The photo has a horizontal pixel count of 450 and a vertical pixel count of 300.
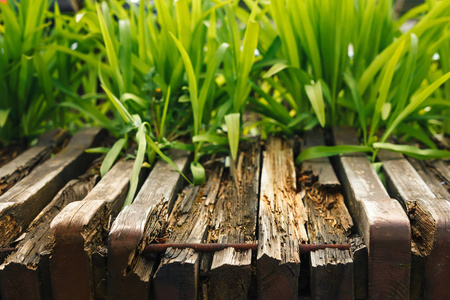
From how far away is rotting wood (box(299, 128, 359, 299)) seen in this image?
2.94 ft

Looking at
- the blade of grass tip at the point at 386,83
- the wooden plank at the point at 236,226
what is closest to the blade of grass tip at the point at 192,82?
the wooden plank at the point at 236,226

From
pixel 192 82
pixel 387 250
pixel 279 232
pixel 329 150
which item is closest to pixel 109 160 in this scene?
pixel 192 82

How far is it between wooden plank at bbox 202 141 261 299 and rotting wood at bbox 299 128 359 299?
141 mm

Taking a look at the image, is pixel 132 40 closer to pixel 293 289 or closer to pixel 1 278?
pixel 1 278

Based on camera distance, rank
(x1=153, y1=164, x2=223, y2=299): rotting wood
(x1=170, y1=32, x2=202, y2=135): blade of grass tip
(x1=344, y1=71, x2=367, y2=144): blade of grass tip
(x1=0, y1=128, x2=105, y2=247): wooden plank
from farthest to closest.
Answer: (x1=344, y1=71, x2=367, y2=144): blade of grass tip < (x1=170, y1=32, x2=202, y2=135): blade of grass tip < (x1=0, y1=128, x2=105, y2=247): wooden plank < (x1=153, y1=164, x2=223, y2=299): rotting wood

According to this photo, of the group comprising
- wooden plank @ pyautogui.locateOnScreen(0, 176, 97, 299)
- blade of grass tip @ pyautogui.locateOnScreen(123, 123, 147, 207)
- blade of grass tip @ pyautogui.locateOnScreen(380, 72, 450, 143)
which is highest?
Result: blade of grass tip @ pyautogui.locateOnScreen(380, 72, 450, 143)

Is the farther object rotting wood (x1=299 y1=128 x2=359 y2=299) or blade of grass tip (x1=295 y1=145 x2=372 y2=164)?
blade of grass tip (x1=295 y1=145 x2=372 y2=164)

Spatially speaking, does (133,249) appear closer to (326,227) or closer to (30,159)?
(326,227)

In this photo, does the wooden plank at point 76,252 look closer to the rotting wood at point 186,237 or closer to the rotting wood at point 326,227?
the rotting wood at point 186,237

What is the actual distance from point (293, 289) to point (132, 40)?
1.04 m

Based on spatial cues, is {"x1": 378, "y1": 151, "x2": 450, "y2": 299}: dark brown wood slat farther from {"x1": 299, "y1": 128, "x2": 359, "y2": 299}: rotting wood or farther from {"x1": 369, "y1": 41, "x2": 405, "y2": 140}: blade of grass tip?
{"x1": 369, "y1": 41, "x2": 405, "y2": 140}: blade of grass tip

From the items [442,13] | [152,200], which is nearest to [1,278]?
[152,200]

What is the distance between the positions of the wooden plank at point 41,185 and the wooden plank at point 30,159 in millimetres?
60

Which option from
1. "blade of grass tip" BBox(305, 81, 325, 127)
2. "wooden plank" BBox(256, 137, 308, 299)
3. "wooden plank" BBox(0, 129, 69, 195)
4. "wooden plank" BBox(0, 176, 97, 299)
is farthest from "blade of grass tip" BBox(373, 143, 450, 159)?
"wooden plank" BBox(0, 129, 69, 195)
